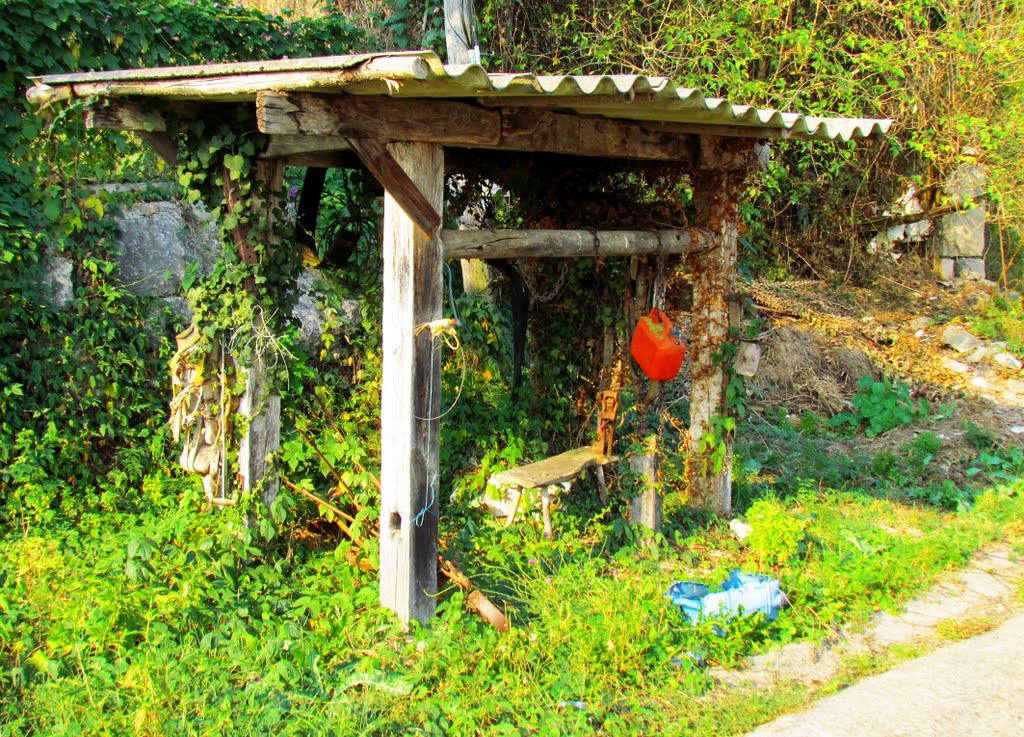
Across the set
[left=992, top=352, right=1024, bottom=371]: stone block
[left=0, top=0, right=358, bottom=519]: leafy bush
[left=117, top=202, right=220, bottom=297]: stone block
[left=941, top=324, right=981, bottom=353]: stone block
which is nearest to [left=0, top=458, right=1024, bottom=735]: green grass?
[left=0, top=0, right=358, bottom=519]: leafy bush

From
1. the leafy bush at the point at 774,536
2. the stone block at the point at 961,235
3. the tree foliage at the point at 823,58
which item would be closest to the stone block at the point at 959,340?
the tree foliage at the point at 823,58

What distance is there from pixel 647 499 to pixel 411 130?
3.08m

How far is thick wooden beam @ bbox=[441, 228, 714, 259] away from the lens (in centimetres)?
435

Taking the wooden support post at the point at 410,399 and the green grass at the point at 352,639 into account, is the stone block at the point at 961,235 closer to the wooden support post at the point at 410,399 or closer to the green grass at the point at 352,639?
the green grass at the point at 352,639

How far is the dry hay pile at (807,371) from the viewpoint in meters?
9.30

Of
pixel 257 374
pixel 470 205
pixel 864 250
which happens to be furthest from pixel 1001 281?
pixel 257 374

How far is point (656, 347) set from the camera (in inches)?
219

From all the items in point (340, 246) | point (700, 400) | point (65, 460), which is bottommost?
point (65, 460)

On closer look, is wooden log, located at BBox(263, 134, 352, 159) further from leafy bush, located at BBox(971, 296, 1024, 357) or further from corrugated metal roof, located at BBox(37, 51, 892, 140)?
leafy bush, located at BBox(971, 296, 1024, 357)

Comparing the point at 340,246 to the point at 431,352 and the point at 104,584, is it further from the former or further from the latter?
the point at 104,584

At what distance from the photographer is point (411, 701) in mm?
3875

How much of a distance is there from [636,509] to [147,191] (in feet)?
16.1

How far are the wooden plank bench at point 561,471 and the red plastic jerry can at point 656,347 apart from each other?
0.40 metres

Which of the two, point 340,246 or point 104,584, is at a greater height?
point 340,246
